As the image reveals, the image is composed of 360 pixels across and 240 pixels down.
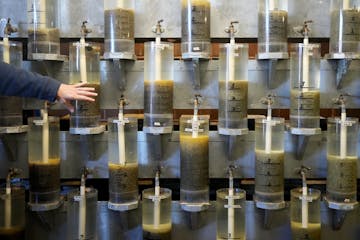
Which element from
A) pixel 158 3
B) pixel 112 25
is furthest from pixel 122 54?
pixel 158 3

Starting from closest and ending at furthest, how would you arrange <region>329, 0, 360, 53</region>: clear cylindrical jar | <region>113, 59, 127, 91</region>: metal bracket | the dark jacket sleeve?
1. the dark jacket sleeve
2. <region>329, 0, 360, 53</region>: clear cylindrical jar
3. <region>113, 59, 127, 91</region>: metal bracket

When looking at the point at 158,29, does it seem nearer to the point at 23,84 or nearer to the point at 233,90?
the point at 233,90

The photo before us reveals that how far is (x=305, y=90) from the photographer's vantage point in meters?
2.26

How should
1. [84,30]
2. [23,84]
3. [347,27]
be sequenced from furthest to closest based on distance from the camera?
[84,30] → [347,27] → [23,84]

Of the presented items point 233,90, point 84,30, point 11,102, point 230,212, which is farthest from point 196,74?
point 11,102

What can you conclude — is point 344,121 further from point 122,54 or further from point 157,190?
point 122,54

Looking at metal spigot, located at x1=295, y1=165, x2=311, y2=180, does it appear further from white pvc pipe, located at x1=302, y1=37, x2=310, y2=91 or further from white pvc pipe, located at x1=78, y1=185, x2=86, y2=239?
white pvc pipe, located at x1=78, y1=185, x2=86, y2=239

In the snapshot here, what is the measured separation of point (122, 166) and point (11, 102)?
604 millimetres

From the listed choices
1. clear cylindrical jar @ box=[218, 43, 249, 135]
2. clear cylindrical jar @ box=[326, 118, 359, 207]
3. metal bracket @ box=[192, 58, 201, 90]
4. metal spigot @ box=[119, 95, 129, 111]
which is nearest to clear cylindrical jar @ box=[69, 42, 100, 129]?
metal spigot @ box=[119, 95, 129, 111]

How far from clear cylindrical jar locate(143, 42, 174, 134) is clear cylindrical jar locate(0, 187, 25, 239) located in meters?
0.69

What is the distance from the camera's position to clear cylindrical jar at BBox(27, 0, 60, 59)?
226 centimetres

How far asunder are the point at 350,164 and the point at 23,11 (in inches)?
69.0

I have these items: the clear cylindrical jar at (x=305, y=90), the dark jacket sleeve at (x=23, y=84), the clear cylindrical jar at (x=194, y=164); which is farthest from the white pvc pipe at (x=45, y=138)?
the clear cylindrical jar at (x=305, y=90)

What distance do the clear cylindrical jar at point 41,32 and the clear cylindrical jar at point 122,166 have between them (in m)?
0.45
